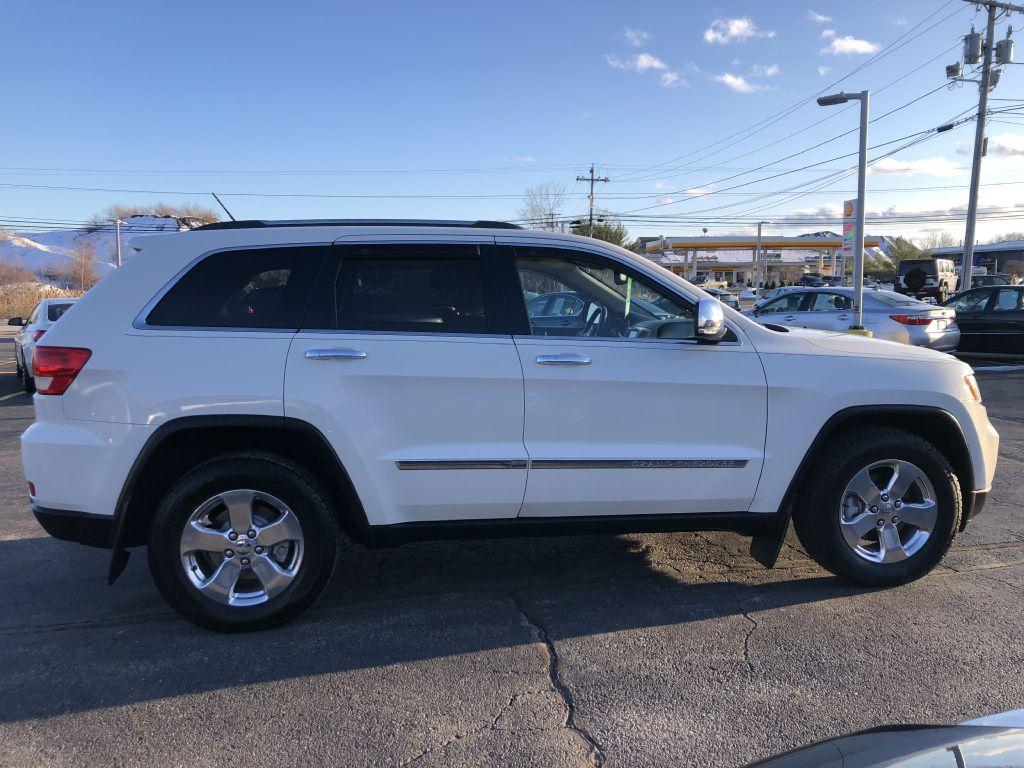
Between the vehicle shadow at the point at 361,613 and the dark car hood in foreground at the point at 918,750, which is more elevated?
the dark car hood in foreground at the point at 918,750

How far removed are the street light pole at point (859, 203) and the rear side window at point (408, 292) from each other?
11354 mm

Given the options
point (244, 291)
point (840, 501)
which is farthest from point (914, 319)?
point (244, 291)

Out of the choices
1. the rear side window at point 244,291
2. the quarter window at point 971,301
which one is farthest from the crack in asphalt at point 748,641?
the quarter window at point 971,301

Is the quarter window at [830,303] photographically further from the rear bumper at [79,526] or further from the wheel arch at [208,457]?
the rear bumper at [79,526]

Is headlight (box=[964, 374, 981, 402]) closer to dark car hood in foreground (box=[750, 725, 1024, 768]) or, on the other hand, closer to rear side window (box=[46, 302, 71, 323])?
dark car hood in foreground (box=[750, 725, 1024, 768])

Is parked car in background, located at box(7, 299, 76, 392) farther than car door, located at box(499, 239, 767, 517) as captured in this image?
Yes

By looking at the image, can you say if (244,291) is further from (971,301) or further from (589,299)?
(971,301)

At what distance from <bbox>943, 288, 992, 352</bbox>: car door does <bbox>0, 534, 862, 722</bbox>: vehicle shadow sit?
13223 millimetres

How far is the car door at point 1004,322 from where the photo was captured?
14539mm

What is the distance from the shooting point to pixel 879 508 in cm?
400

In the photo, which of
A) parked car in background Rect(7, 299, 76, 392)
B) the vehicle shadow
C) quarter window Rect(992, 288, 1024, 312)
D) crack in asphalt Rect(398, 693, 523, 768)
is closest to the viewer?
crack in asphalt Rect(398, 693, 523, 768)

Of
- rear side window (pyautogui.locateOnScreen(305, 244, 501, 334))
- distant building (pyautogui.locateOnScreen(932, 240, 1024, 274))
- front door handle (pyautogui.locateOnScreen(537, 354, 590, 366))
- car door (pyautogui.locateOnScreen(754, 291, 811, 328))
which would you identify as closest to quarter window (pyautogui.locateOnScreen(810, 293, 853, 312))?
car door (pyautogui.locateOnScreen(754, 291, 811, 328))

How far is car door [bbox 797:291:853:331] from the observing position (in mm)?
13961

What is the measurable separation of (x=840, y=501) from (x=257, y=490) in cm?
299
